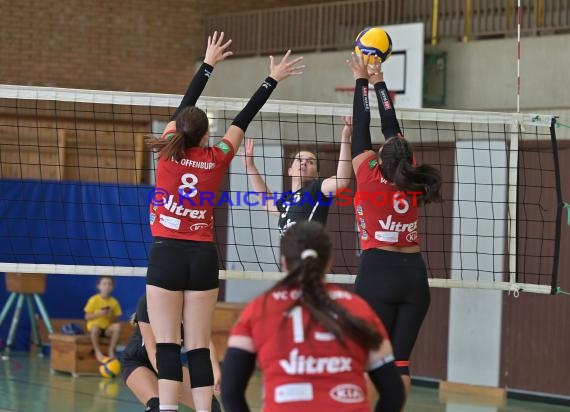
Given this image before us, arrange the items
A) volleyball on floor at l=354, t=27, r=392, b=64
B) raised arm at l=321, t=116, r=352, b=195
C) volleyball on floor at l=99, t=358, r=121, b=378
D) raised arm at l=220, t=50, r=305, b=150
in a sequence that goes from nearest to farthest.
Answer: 1. raised arm at l=220, t=50, r=305, b=150
2. raised arm at l=321, t=116, r=352, b=195
3. volleyball on floor at l=354, t=27, r=392, b=64
4. volleyball on floor at l=99, t=358, r=121, b=378

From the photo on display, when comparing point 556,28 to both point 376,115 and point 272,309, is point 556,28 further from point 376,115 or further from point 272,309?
point 272,309

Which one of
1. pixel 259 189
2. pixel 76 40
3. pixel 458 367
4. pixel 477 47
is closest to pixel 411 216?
pixel 259 189

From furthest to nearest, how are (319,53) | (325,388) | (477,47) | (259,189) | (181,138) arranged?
(319,53) → (477,47) → (259,189) → (181,138) → (325,388)

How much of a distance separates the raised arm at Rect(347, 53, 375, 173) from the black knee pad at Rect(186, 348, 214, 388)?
1291 millimetres

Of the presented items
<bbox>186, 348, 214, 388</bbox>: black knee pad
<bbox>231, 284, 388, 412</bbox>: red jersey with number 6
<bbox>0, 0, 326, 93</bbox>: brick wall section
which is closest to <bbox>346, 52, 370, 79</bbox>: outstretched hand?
<bbox>186, 348, 214, 388</bbox>: black knee pad

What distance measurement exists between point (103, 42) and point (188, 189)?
9764 mm

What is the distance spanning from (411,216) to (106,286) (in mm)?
7387

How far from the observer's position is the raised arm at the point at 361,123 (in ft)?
17.6

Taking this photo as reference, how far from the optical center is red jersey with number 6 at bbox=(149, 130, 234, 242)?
17.5 feet

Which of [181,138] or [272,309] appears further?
[181,138]

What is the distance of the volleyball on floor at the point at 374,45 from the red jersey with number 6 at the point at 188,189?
141cm

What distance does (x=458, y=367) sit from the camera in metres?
11.3

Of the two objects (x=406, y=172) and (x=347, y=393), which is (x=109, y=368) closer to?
(x=406, y=172)

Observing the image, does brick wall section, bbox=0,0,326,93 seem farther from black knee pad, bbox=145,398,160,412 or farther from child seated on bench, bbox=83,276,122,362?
black knee pad, bbox=145,398,160,412
